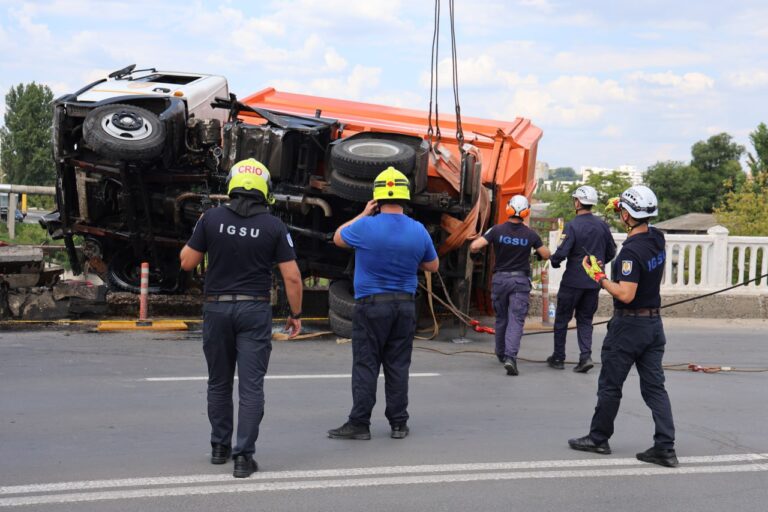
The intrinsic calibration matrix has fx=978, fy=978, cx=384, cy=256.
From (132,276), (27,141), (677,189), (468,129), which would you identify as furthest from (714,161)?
(132,276)

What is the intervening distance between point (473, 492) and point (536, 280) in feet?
35.7

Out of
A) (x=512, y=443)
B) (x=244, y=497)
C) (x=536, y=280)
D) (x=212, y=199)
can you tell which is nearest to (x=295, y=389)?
(x=512, y=443)

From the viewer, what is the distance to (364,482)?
17.5ft

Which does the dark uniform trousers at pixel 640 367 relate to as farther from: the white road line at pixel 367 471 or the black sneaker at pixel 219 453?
the black sneaker at pixel 219 453

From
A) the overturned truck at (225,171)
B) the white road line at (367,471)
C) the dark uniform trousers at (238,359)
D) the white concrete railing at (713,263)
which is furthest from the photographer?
the white concrete railing at (713,263)

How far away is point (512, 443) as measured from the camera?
6.36 m

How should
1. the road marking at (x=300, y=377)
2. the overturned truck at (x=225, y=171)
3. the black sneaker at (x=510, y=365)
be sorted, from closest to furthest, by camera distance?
the road marking at (x=300, y=377)
the black sneaker at (x=510, y=365)
the overturned truck at (x=225, y=171)

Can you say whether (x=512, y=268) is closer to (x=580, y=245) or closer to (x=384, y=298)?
(x=580, y=245)

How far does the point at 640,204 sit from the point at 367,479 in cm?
230

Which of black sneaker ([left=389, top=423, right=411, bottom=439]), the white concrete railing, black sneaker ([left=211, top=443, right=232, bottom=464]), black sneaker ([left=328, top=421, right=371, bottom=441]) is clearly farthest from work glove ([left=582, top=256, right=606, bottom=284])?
the white concrete railing

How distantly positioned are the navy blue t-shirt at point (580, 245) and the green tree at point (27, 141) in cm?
6183

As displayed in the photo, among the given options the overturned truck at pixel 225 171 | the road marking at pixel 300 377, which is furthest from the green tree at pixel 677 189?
the road marking at pixel 300 377

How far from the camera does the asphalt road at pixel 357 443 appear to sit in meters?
5.09

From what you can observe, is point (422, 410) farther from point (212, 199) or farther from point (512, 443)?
point (212, 199)
